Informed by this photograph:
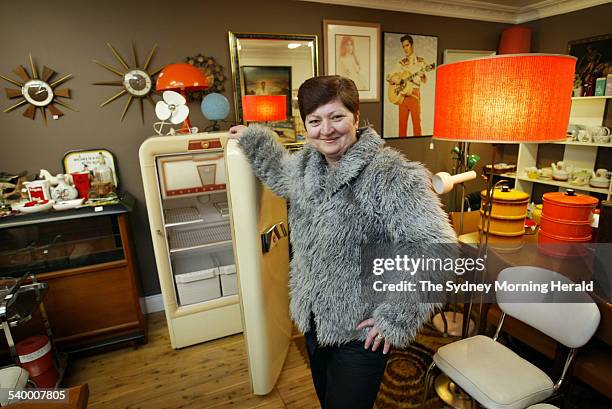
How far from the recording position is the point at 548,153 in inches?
140

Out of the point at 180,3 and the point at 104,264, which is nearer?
the point at 104,264

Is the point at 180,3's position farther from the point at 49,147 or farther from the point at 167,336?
the point at 167,336

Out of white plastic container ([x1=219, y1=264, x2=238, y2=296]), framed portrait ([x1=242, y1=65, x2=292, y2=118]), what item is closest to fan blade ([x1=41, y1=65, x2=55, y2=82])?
framed portrait ([x1=242, y1=65, x2=292, y2=118])

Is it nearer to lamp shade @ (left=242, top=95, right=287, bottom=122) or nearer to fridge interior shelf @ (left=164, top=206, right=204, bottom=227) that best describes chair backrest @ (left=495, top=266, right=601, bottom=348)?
lamp shade @ (left=242, top=95, right=287, bottom=122)

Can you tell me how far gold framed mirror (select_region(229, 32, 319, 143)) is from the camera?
2.50 m

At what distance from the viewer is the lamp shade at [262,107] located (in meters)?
2.16

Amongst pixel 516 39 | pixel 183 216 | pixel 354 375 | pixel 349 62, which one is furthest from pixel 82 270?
pixel 516 39

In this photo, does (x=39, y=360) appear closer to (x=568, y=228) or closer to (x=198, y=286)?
(x=198, y=286)

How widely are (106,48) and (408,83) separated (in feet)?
8.12

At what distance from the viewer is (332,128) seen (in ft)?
3.43

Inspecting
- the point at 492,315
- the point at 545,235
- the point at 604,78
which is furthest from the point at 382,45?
A: the point at 492,315

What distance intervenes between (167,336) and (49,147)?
148cm

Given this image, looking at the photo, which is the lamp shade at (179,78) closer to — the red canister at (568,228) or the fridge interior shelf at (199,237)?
the fridge interior shelf at (199,237)

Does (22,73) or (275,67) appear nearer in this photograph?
(22,73)
